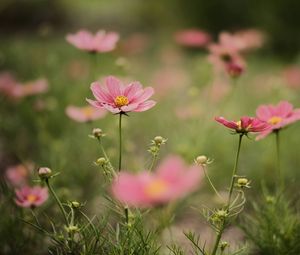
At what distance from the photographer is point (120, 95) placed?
3.22 ft

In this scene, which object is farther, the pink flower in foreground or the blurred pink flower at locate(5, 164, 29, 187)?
the blurred pink flower at locate(5, 164, 29, 187)

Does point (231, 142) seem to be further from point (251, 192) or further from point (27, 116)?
point (27, 116)

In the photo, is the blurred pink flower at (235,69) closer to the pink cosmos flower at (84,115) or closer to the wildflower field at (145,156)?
the wildflower field at (145,156)

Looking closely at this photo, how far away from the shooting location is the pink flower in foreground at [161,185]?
0.65 metres

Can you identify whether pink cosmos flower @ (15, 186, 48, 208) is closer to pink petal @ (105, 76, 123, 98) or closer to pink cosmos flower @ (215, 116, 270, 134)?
pink petal @ (105, 76, 123, 98)

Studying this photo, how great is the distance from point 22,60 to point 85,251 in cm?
231

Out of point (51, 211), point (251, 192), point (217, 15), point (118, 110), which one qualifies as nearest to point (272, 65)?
point (217, 15)

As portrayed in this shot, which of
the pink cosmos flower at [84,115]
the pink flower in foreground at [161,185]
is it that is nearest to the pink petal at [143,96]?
the pink flower in foreground at [161,185]

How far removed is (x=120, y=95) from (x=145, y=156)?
1.13 m

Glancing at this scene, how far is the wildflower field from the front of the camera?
3.03 ft

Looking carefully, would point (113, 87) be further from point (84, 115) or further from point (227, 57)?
point (227, 57)

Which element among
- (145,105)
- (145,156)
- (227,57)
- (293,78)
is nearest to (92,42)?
(145,105)

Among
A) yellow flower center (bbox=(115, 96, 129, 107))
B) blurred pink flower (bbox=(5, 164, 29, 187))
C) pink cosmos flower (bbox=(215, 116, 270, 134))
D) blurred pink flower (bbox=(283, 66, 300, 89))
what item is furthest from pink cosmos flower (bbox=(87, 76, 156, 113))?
blurred pink flower (bbox=(283, 66, 300, 89))

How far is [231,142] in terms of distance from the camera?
2.03 meters
